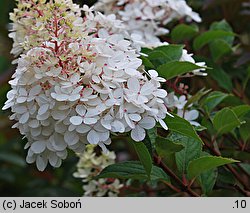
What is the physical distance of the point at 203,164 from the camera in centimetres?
84

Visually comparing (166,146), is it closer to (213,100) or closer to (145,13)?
(213,100)

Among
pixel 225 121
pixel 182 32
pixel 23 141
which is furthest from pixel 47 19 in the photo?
pixel 23 141

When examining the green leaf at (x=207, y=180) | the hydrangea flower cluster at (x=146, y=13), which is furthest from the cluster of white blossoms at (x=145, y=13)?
the green leaf at (x=207, y=180)

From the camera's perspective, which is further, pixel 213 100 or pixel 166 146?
pixel 213 100

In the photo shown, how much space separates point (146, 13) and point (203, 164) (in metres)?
0.41

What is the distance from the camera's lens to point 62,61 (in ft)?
2.45

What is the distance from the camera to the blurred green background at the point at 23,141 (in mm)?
1360

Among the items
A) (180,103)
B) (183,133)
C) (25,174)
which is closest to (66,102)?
(183,133)

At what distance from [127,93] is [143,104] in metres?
0.03

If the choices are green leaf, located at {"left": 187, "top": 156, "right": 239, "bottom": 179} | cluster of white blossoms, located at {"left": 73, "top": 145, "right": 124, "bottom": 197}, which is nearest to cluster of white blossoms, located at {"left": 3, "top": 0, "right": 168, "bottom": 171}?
green leaf, located at {"left": 187, "top": 156, "right": 239, "bottom": 179}

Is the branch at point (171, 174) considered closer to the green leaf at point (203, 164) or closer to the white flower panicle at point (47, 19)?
the green leaf at point (203, 164)

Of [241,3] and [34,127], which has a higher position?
[34,127]
